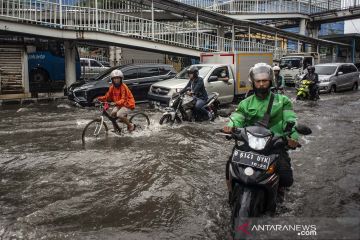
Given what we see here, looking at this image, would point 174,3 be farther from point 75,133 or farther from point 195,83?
point 75,133

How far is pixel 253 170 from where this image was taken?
3.80 m

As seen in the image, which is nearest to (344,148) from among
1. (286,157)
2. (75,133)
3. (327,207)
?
(327,207)

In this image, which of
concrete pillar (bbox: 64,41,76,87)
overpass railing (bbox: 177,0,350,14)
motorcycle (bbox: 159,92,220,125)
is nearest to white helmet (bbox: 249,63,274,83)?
motorcycle (bbox: 159,92,220,125)

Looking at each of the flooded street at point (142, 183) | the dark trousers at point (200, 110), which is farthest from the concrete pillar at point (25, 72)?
the dark trousers at point (200, 110)

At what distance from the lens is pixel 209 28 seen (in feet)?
83.7

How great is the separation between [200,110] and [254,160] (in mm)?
7469

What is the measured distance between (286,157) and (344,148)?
4771 mm

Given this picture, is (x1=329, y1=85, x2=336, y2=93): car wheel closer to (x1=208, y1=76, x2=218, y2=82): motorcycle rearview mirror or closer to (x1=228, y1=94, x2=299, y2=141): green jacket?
(x1=208, y1=76, x2=218, y2=82): motorcycle rearview mirror

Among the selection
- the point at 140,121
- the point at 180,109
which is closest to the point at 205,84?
the point at 180,109

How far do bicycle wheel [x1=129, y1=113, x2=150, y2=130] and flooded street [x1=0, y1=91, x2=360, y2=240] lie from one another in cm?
20

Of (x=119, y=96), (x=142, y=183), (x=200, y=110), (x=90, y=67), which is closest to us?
(x=142, y=183)

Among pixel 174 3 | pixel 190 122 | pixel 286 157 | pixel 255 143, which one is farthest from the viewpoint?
pixel 174 3

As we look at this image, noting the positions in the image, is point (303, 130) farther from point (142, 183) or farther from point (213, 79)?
point (213, 79)

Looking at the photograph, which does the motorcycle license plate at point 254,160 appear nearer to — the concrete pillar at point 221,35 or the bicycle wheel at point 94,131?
the bicycle wheel at point 94,131
